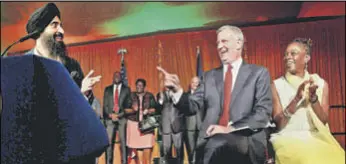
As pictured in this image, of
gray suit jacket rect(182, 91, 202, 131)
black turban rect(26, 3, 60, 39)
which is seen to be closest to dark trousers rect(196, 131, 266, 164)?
gray suit jacket rect(182, 91, 202, 131)

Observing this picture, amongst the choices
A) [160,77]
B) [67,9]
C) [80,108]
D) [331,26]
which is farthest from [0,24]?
[331,26]

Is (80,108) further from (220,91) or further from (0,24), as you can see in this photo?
(0,24)

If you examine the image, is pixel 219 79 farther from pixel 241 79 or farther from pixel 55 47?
pixel 55 47

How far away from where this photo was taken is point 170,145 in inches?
104

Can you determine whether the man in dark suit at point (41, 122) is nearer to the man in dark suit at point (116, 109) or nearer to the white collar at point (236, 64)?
the man in dark suit at point (116, 109)

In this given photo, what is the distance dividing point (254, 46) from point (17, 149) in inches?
64.9

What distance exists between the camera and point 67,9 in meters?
2.75

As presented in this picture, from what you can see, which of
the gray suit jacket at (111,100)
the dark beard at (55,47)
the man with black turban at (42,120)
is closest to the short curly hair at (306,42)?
the gray suit jacket at (111,100)

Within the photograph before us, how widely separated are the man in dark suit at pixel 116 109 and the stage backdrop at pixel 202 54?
0.04 meters

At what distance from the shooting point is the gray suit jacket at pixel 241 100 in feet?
8.52

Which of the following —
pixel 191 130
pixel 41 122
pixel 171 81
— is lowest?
pixel 191 130

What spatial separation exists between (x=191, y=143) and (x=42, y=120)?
52.2 inches

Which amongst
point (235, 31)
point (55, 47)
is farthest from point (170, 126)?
point (55, 47)

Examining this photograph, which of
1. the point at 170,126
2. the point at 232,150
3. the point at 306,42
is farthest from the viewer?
the point at 306,42
